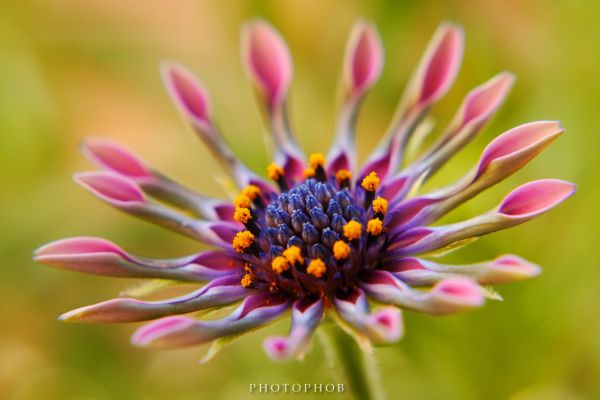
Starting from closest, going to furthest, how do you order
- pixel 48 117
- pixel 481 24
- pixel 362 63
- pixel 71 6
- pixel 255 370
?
1. pixel 362 63
2. pixel 255 370
3. pixel 481 24
4. pixel 48 117
5. pixel 71 6

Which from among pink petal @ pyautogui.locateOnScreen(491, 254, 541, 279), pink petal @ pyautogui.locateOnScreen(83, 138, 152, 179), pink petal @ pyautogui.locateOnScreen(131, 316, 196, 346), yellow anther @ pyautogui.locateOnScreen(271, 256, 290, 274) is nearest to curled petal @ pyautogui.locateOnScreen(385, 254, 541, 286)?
pink petal @ pyautogui.locateOnScreen(491, 254, 541, 279)

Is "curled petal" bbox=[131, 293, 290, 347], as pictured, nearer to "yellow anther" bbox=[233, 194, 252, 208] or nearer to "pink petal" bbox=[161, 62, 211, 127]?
"yellow anther" bbox=[233, 194, 252, 208]

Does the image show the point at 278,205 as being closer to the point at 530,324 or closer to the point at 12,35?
the point at 530,324

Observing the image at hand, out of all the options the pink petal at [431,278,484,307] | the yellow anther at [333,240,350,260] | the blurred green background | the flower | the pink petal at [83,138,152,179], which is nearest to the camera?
the pink petal at [431,278,484,307]

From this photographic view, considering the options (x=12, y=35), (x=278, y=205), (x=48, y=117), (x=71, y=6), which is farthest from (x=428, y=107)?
(x=71, y=6)

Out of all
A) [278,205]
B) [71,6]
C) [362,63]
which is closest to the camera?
[278,205]

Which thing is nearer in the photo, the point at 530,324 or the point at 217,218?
the point at 217,218

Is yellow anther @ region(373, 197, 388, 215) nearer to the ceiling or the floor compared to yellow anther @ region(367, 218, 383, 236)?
nearer to the ceiling
